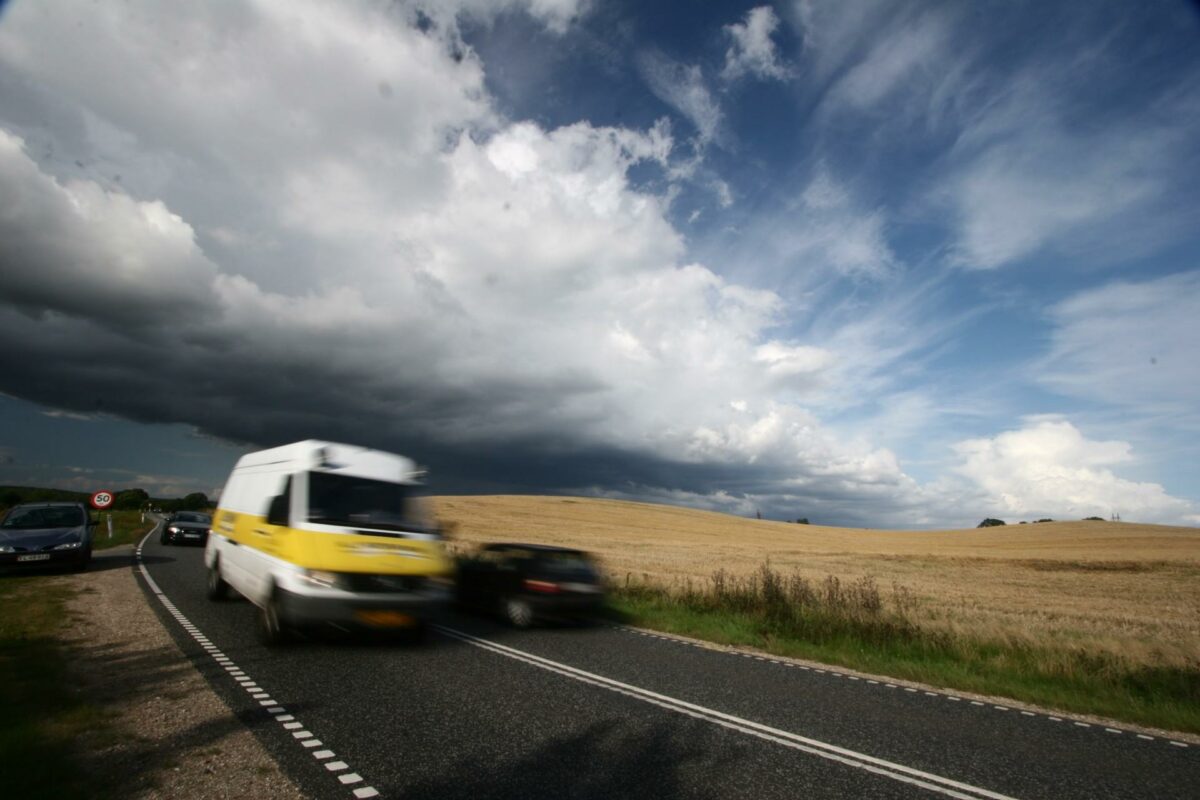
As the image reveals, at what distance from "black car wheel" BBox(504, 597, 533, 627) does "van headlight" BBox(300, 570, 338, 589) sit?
4145 millimetres

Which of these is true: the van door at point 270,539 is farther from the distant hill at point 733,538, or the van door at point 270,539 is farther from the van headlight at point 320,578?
the distant hill at point 733,538

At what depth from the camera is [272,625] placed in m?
9.00

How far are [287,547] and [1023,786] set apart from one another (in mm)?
8359

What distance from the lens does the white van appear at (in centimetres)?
858

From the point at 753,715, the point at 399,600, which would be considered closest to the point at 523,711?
the point at 753,715

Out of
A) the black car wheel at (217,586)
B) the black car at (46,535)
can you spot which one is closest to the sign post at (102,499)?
the black car at (46,535)

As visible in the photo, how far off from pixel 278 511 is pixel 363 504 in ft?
3.74

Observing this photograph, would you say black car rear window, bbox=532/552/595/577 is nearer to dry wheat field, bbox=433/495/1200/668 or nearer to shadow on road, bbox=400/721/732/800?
dry wheat field, bbox=433/495/1200/668

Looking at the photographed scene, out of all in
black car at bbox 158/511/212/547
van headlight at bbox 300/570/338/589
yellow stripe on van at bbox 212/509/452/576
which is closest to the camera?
van headlight at bbox 300/570/338/589

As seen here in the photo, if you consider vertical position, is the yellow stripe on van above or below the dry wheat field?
above

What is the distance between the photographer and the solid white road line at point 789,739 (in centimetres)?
514

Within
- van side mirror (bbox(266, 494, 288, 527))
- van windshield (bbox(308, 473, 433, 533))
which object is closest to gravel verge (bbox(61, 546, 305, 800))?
van side mirror (bbox(266, 494, 288, 527))

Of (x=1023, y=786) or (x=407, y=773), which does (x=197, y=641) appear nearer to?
(x=407, y=773)

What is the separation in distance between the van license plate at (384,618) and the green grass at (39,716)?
2.99 meters
